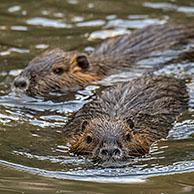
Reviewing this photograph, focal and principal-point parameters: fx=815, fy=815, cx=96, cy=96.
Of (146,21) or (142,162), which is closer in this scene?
(142,162)

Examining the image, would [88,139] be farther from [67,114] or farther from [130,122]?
[67,114]

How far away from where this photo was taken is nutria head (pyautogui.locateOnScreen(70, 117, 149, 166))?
6035 millimetres

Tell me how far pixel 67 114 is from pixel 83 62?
129cm

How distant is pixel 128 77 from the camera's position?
9023 millimetres

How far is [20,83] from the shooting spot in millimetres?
8258

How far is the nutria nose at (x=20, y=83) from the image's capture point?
8258mm

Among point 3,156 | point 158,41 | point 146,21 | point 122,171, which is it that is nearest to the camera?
point 122,171

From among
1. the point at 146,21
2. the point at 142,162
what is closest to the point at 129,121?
the point at 142,162

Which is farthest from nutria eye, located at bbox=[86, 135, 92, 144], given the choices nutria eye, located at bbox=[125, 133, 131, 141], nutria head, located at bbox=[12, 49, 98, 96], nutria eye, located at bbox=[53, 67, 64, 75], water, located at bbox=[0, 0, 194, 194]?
nutria eye, located at bbox=[53, 67, 64, 75]

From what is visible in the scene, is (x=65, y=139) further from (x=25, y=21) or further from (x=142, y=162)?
(x=25, y=21)

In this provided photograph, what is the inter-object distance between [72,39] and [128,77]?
1481 mm

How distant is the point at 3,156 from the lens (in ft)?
20.9

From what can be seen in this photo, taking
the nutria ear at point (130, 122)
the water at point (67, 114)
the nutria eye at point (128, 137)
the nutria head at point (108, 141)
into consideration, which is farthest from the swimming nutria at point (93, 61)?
the nutria eye at point (128, 137)

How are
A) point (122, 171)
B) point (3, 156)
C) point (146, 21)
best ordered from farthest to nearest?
1. point (146, 21)
2. point (3, 156)
3. point (122, 171)
